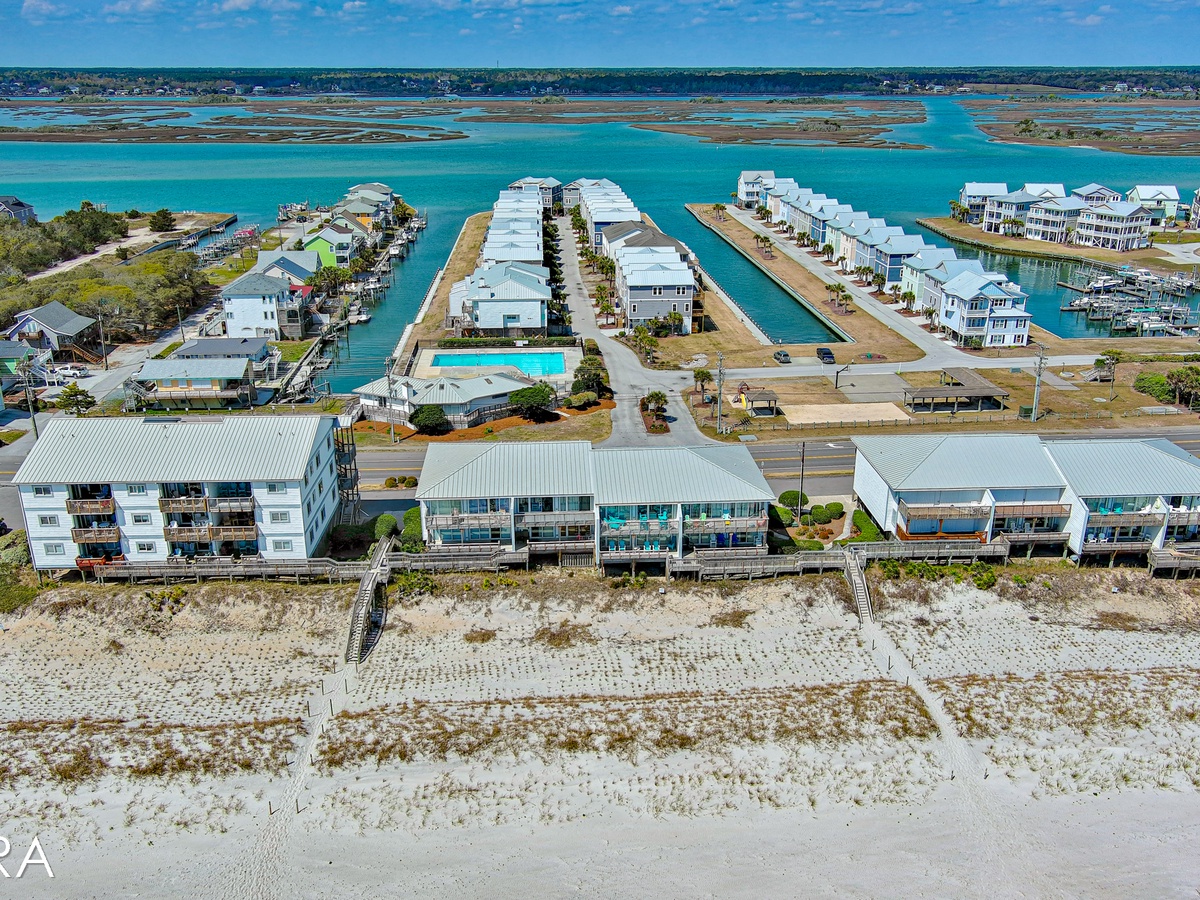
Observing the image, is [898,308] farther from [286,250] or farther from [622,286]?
[286,250]

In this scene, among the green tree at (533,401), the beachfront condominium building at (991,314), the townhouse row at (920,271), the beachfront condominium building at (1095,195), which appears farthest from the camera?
the beachfront condominium building at (1095,195)

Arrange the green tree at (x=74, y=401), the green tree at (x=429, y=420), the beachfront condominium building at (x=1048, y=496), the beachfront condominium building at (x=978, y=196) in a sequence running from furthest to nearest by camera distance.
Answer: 1. the beachfront condominium building at (x=978, y=196)
2. the green tree at (x=74, y=401)
3. the green tree at (x=429, y=420)
4. the beachfront condominium building at (x=1048, y=496)

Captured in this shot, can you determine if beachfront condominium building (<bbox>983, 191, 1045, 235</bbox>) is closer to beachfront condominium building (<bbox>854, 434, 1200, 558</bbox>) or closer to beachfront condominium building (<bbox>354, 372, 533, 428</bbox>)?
beachfront condominium building (<bbox>354, 372, 533, 428</bbox>)

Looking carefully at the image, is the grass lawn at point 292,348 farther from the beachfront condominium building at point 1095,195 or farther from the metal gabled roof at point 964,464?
the beachfront condominium building at point 1095,195

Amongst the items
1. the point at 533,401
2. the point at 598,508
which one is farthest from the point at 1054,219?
the point at 598,508

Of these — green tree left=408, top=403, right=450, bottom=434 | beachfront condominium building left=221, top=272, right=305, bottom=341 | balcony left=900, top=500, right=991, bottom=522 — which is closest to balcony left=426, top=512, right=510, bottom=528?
green tree left=408, top=403, right=450, bottom=434

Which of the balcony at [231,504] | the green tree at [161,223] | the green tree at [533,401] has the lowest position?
the green tree at [533,401]

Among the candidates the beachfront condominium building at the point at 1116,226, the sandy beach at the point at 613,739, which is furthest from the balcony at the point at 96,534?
the beachfront condominium building at the point at 1116,226
